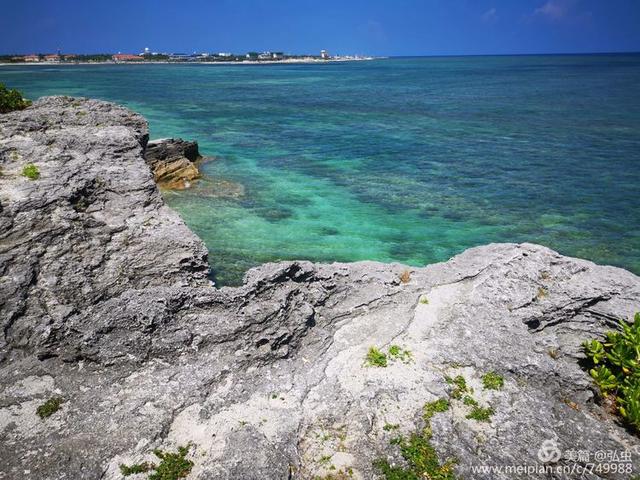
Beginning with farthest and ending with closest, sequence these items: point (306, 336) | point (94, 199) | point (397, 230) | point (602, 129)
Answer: point (602, 129) → point (397, 230) → point (94, 199) → point (306, 336)

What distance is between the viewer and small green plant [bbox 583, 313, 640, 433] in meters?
8.48

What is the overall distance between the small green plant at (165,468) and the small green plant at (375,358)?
3.93m

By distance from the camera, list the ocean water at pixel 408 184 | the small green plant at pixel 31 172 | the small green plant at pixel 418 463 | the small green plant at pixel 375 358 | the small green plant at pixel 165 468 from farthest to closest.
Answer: the ocean water at pixel 408 184 → the small green plant at pixel 31 172 → the small green plant at pixel 375 358 → the small green plant at pixel 418 463 → the small green plant at pixel 165 468

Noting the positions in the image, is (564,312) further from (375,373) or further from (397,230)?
(397,230)

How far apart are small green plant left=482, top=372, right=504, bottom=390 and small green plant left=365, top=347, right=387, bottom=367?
2.02 m

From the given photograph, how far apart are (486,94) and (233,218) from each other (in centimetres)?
7343

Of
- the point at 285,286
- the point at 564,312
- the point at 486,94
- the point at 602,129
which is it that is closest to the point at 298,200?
the point at 285,286

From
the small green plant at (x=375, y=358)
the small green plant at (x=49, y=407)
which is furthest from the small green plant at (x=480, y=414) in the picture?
the small green plant at (x=49, y=407)

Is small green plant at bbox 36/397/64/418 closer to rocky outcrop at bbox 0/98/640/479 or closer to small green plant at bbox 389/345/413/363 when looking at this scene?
rocky outcrop at bbox 0/98/640/479

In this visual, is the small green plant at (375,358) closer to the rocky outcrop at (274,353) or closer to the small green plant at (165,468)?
the rocky outcrop at (274,353)

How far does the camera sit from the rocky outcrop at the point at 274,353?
747 cm

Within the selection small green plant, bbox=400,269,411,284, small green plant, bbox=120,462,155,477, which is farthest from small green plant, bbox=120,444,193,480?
small green plant, bbox=400,269,411,284

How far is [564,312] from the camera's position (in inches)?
418

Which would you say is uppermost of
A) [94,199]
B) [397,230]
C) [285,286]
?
[94,199]
